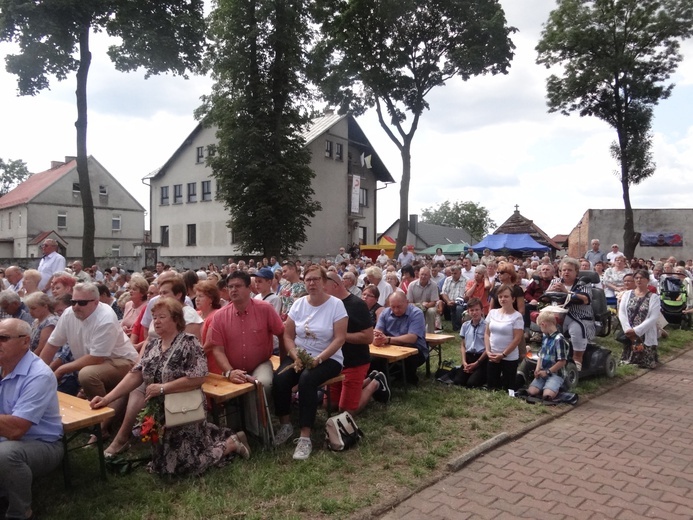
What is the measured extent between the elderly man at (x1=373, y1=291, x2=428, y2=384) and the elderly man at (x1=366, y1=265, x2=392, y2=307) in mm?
1728

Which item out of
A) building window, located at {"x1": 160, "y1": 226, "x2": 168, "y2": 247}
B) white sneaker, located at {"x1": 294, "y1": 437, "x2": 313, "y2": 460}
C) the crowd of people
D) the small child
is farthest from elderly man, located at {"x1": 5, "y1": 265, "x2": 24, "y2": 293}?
building window, located at {"x1": 160, "y1": 226, "x2": 168, "y2": 247}

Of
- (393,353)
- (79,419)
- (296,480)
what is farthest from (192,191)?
(296,480)

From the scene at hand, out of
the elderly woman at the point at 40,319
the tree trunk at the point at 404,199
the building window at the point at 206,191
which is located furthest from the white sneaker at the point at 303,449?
the building window at the point at 206,191

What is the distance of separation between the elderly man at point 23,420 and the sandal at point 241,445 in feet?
4.34

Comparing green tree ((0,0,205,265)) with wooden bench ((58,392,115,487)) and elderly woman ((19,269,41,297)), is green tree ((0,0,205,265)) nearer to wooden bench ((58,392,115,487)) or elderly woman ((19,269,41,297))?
elderly woman ((19,269,41,297))

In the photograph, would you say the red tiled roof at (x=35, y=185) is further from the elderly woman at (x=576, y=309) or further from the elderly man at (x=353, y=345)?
the elderly woman at (x=576, y=309)

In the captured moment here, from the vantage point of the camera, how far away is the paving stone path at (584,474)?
12.1 ft

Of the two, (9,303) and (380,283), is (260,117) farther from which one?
(9,303)

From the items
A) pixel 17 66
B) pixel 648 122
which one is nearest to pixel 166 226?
pixel 17 66

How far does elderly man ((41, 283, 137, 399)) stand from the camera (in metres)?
4.85

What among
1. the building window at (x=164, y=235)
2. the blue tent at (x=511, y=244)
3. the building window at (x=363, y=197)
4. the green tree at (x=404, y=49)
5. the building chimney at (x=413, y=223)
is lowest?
the blue tent at (x=511, y=244)

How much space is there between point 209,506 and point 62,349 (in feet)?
8.69

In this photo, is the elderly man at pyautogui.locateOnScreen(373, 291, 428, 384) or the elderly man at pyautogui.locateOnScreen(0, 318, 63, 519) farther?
the elderly man at pyautogui.locateOnScreen(373, 291, 428, 384)

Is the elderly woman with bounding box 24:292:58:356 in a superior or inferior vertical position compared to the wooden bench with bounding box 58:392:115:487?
superior
